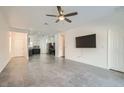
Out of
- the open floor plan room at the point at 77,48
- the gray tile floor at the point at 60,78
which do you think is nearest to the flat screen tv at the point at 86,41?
the open floor plan room at the point at 77,48

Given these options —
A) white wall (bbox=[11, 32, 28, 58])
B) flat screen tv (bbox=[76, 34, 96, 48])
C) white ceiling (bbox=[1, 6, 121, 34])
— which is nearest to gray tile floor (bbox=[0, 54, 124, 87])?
flat screen tv (bbox=[76, 34, 96, 48])

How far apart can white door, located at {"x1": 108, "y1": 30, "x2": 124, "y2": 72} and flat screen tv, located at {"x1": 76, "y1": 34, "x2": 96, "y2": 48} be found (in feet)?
3.05

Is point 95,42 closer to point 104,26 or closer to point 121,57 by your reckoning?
point 104,26

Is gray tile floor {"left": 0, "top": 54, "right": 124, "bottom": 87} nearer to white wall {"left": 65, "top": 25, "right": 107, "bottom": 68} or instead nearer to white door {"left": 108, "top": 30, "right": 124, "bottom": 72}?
white door {"left": 108, "top": 30, "right": 124, "bottom": 72}

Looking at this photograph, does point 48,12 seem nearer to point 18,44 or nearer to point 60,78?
point 60,78

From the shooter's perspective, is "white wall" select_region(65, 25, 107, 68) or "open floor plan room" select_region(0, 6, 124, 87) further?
"white wall" select_region(65, 25, 107, 68)

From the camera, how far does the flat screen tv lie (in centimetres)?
638

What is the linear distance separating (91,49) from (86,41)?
1.76ft

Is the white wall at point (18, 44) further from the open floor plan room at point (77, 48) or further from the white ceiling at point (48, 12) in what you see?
the white ceiling at point (48, 12)

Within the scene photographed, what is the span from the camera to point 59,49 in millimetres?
11570

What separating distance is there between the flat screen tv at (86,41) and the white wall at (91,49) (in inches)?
8.4

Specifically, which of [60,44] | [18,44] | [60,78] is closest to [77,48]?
[60,44]

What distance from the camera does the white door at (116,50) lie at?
5066 millimetres
